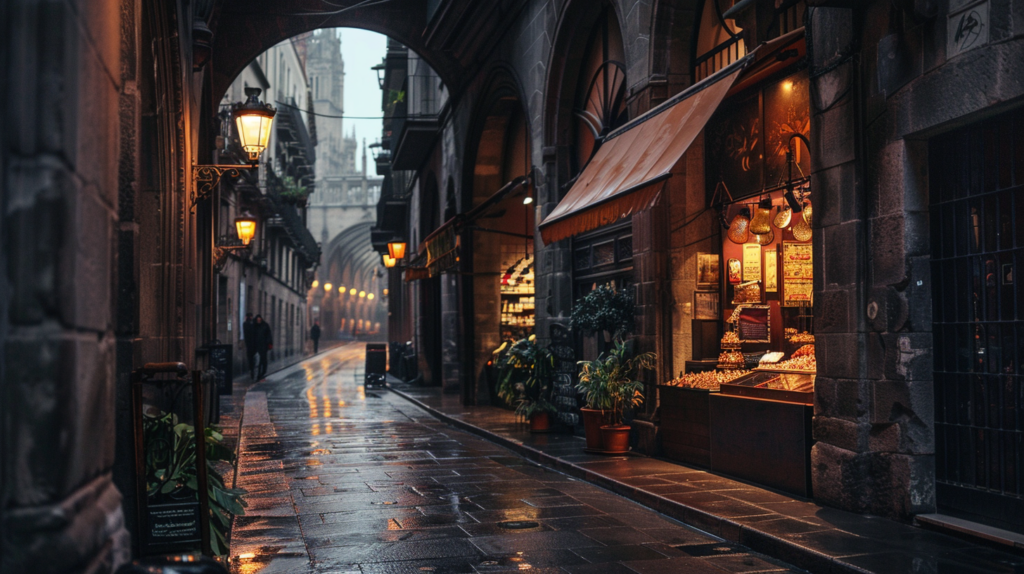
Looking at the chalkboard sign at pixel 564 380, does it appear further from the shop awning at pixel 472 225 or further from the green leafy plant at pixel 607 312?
the shop awning at pixel 472 225

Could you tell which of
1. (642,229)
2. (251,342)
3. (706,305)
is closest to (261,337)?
(251,342)

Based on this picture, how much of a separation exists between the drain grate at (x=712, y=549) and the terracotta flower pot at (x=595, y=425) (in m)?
3.89

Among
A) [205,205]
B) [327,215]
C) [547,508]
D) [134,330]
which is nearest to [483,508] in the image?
[547,508]

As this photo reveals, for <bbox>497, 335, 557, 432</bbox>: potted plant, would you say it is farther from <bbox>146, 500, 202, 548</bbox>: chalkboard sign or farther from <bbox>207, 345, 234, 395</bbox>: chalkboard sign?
<bbox>146, 500, 202, 548</bbox>: chalkboard sign

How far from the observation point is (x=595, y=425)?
10133 mm

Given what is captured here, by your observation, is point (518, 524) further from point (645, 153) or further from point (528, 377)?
point (528, 377)

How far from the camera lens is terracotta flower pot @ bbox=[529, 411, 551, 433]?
12.3m

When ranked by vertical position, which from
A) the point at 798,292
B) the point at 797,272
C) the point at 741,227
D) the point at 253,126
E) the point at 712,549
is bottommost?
the point at 712,549

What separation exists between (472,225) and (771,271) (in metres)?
8.48

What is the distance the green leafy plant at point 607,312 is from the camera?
34.1ft

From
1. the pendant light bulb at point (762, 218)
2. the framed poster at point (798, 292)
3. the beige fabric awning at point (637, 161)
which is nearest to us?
the beige fabric awning at point (637, 161)

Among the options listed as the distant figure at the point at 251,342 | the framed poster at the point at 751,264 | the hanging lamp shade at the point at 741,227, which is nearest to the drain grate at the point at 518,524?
the hanging lamp shade at the point at 741,227

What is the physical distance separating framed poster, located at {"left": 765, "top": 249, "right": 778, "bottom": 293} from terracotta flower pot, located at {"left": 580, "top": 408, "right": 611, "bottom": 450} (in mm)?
2215

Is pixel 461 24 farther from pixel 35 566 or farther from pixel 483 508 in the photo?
pixel 35 566
